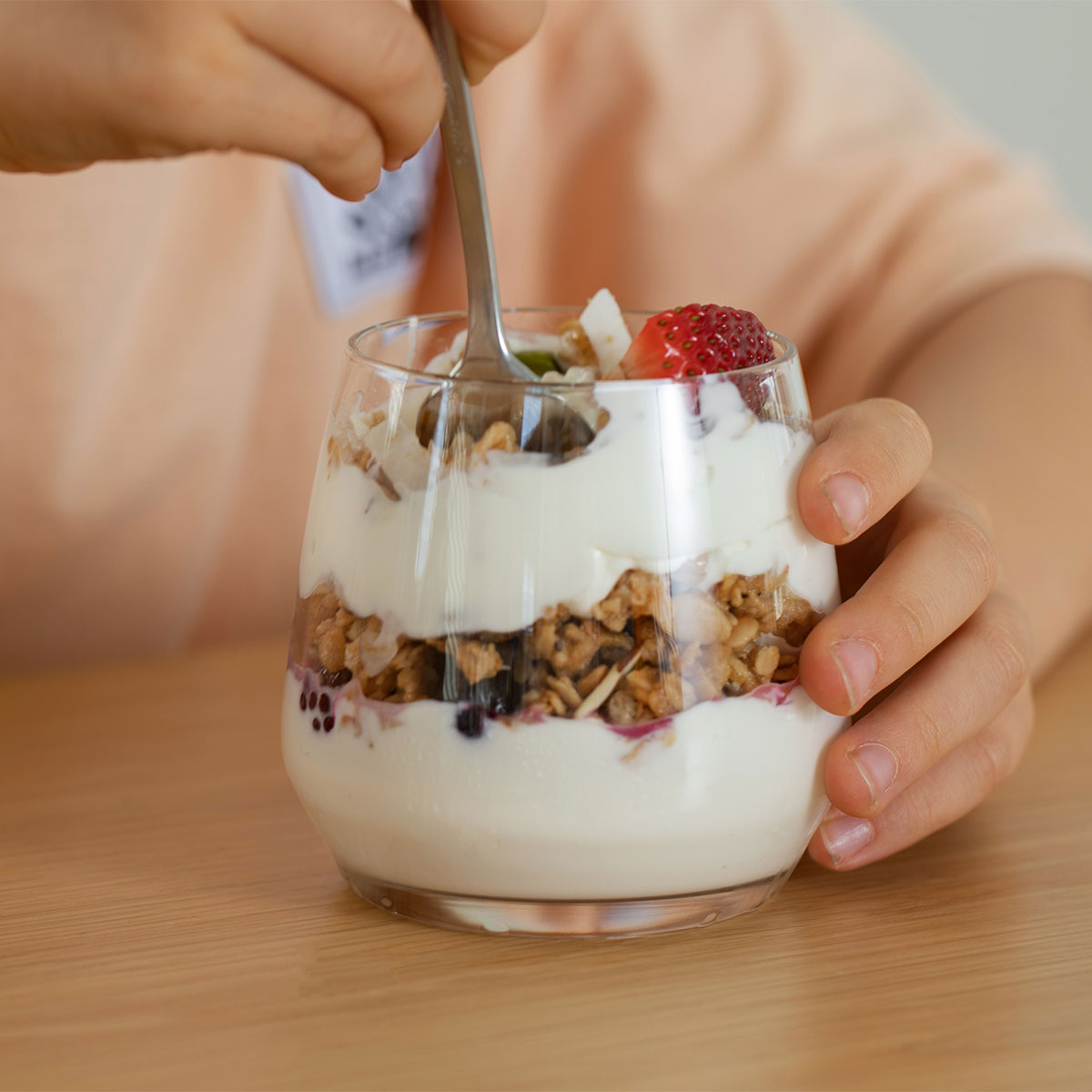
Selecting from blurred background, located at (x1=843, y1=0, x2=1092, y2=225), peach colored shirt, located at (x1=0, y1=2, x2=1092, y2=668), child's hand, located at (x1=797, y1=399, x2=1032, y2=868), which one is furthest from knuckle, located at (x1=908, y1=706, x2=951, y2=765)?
blurred background, located at (x1=843, y1=0, x2=1092, y2=225)

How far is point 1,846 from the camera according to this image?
0.45 m

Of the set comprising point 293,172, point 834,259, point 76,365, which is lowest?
point 76,365

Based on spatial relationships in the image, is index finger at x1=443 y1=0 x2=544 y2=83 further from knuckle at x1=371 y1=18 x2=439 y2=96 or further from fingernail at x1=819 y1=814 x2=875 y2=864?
fingernail at x1=819 y1=814 x2=875 y2=864

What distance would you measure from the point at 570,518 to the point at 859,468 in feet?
0.34

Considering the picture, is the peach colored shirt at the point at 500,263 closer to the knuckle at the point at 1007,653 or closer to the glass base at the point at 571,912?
the knuckle at the point at 1007,653

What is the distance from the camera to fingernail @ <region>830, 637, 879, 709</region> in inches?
14.2

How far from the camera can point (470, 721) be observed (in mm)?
337

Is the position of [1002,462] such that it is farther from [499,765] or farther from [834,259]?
[499,765]

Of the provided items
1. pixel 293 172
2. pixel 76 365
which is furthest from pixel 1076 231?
pixel 76 365

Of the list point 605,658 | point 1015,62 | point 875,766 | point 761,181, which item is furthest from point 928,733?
point 1015,62

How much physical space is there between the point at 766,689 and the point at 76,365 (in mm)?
581

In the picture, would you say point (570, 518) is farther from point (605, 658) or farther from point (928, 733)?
point (928, 733)

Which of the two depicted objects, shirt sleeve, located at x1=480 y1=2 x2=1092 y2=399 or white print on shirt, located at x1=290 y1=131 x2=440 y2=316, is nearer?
shirt sleeve, located at x1=480 y1=2 x2=1092 y2=399

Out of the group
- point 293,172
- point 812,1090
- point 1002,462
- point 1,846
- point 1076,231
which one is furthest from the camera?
point 293,172
